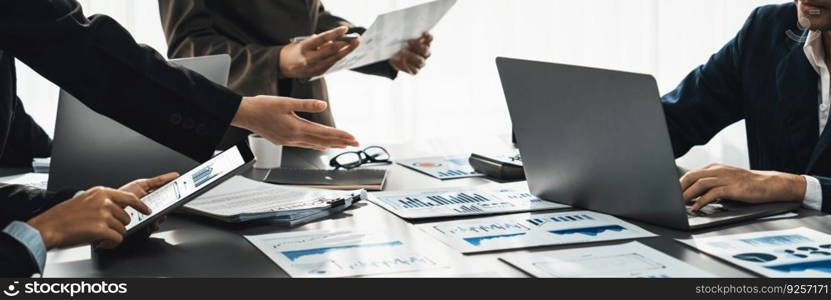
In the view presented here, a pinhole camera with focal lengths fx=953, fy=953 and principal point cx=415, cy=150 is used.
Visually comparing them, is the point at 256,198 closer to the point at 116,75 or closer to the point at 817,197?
the point at 116,75

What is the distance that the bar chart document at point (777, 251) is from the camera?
118 centimetres

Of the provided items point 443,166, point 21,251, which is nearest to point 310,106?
point 21,251

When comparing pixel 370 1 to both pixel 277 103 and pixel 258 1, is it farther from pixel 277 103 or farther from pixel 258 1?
pixel 277 103

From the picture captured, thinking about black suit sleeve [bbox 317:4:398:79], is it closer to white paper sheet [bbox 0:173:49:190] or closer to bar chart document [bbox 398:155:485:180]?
bar chart document [bbox 398:155:485:180]

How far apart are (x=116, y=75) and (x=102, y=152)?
1.26 feet

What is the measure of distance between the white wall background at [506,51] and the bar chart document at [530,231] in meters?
3.37

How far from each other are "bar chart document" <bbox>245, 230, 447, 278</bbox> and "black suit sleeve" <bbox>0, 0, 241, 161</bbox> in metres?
0.24

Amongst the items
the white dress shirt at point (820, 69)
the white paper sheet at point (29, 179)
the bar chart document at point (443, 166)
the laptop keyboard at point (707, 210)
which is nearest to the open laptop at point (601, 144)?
the laptop keyboard at point (707, 210)

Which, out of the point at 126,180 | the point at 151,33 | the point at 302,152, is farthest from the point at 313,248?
the point at 151,33

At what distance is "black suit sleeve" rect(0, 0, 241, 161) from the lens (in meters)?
1.36

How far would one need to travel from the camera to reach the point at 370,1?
4773 mm

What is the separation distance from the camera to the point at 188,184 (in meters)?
1.37

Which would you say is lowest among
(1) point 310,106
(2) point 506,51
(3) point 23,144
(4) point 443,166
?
(2) point 506,51

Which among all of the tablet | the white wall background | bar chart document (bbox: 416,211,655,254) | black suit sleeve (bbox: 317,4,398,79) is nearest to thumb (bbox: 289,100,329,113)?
the tablet
